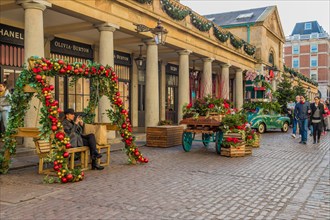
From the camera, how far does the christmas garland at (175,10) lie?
1544 centimetres

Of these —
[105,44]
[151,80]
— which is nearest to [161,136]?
[151,80]

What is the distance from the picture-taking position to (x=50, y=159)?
6.96 meters

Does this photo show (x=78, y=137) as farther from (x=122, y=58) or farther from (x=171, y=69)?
(x=171, y=69)

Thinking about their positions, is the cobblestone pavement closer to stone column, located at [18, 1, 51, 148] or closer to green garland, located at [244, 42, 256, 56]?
stone column, located at [18, 1, 51, 148]

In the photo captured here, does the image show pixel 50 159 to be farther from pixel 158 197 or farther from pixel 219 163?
pixel 219 163

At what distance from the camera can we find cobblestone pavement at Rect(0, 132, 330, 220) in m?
4.95

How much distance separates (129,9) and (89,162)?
659 cm

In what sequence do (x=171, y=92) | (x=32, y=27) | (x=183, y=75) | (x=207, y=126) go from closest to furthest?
(x=32, y=27), (x=207, y=126), (x=183, y=75), (x=171, y=92)

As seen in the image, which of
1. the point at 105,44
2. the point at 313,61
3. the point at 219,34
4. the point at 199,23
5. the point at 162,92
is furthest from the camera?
the point at 313,61

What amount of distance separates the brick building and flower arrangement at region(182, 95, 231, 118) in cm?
7185

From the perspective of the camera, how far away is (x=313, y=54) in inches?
3088

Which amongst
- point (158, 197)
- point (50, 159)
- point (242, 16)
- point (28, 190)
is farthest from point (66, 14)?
point (242, 16)

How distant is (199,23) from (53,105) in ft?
41.5

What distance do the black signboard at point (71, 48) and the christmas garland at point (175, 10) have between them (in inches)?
150
